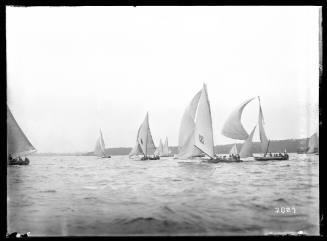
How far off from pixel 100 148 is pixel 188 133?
0.59 meters

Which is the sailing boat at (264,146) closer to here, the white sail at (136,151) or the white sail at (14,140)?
the white sail at (136,151)

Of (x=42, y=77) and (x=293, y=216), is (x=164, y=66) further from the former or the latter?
(x=293, y=216)

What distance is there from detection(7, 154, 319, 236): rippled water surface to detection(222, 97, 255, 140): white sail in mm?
197

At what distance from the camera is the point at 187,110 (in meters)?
2.60

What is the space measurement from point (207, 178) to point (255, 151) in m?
0.36

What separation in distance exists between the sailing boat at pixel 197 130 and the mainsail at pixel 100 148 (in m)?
0.49

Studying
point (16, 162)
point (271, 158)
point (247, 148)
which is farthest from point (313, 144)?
point (16, 162)

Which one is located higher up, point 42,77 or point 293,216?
point 42,77

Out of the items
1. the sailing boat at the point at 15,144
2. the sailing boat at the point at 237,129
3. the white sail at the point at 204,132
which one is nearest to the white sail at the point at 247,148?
the sailing boat at the point at 237,129

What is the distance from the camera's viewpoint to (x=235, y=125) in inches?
101

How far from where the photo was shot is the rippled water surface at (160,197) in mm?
2518

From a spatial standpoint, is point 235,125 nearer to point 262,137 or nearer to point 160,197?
point 262,137

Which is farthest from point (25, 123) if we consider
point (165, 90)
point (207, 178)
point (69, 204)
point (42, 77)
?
point (207, 178)

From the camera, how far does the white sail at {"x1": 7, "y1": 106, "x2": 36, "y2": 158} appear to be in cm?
255
